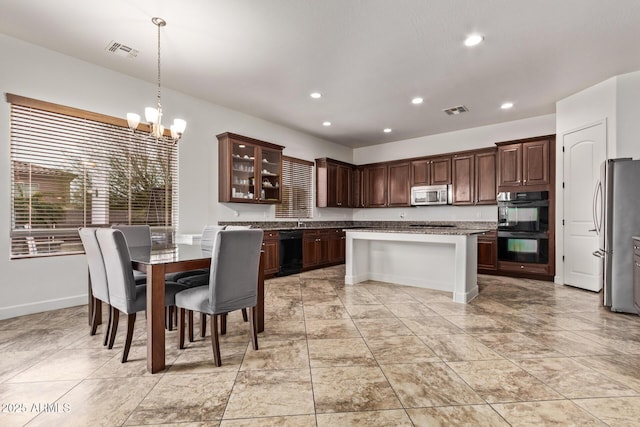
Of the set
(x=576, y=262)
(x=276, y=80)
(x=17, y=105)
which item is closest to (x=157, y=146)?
(x=17, y=105)

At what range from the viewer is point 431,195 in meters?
6.59

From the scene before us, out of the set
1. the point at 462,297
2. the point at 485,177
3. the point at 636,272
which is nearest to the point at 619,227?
the point at 636,272

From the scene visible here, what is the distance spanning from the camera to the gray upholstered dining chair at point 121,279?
7.29ft

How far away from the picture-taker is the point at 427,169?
6.74 meters

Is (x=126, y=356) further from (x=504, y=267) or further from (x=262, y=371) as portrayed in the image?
(x=504, y=267)

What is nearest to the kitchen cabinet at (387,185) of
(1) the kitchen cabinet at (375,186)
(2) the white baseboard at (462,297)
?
(1) the kitchen cabinet at (375,186)

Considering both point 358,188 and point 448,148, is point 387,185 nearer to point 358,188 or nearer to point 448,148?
point 358,188

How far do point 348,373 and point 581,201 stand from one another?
4.57m

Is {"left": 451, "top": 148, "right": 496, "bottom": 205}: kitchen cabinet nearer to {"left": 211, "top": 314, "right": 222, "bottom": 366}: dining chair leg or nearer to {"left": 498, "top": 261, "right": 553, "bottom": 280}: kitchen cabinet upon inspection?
{"left": 498, "top": 261, "right": 553, "bottom": 280}: kitchen cabinet

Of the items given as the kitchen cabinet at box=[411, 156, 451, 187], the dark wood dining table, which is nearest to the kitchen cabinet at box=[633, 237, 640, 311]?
the kitchen cabinet at box=[411, 156, 451, 187]

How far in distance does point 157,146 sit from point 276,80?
1.92 m

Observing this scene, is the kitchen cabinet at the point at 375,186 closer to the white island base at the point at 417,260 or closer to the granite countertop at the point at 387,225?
the granite countertop at the point at 387,225

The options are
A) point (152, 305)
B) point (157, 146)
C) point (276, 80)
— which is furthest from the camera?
point (157, 146)

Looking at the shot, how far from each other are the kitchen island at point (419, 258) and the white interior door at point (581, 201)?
66.1 inches
